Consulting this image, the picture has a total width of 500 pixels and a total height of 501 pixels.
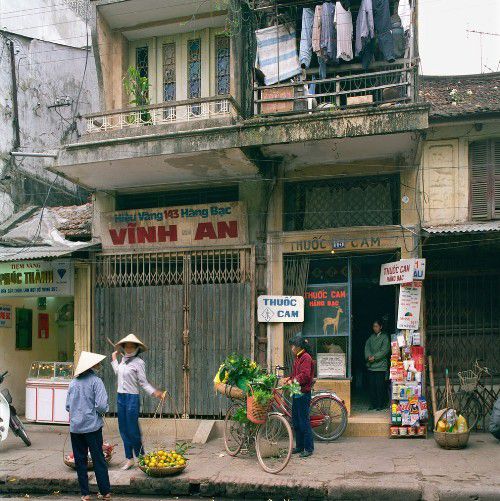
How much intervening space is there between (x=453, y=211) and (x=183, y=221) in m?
4.69

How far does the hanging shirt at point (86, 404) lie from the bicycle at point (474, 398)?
5.97 metres

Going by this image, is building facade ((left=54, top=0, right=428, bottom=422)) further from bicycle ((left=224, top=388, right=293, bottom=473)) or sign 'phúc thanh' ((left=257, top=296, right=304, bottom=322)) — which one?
bicycle ((left=224, top=388, right=293, bottom=473))

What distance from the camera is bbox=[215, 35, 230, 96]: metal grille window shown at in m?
12.3

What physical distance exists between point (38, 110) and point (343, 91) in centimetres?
801

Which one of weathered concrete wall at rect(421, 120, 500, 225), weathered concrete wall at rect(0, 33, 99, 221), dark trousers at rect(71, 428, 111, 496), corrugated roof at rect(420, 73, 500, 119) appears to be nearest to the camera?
dark trousers at rect(71, 428, 111, 496)

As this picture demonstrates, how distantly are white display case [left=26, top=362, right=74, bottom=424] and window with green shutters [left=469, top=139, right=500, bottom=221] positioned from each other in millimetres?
7869

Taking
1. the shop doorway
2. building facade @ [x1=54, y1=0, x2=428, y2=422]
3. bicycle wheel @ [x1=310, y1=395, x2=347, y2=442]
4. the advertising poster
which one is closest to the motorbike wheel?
building facade @ [x1=54, y1=0, x2=428, y2=422]

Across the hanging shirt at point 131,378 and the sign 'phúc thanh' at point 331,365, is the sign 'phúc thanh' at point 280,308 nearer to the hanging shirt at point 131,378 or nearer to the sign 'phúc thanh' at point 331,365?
the sign 'phúc thanh' at point 331,365

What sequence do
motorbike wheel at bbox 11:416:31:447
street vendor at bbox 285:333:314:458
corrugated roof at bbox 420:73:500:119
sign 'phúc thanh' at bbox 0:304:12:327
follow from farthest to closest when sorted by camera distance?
sign 'phúc thanh' at bbox 0:304:12:327 < corrugated roof at bbox 420:73:500:119 < motorbike wheel at bbox 11:416:31:447 < street vendor at bbox 285:333:314:458

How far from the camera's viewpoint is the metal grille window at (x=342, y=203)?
1142 cm

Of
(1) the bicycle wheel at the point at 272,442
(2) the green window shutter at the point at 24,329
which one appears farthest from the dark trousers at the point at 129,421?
(2) the green window shutter at the point at 24,329

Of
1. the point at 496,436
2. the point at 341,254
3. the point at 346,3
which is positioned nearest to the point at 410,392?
the point at 496,436

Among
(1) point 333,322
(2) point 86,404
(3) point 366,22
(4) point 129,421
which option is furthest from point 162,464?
(3) point 366,22

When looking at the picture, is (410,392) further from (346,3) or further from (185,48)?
(185,48)
